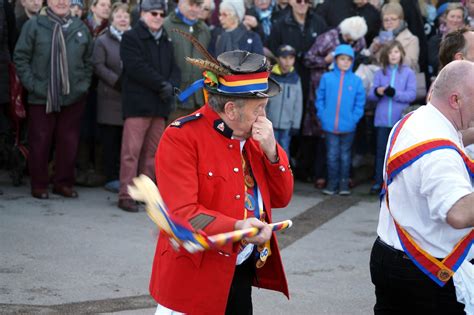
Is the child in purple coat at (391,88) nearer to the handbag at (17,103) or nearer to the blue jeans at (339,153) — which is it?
the blue jeans at (339,153)

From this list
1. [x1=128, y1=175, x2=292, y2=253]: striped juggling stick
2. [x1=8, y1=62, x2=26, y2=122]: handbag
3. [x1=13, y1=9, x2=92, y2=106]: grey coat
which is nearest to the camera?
[x1=128, y1=175, x2=292, y2=253]: striped juggling stick

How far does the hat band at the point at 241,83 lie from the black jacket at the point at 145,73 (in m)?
4.97

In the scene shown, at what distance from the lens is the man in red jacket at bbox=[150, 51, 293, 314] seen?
168 inches

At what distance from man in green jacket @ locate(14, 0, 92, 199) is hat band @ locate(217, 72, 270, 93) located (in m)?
5.40

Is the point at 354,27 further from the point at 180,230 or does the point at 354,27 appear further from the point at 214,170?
the point at 180,230

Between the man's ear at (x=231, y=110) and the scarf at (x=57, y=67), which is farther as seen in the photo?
the scarf at (x=57, y=67)

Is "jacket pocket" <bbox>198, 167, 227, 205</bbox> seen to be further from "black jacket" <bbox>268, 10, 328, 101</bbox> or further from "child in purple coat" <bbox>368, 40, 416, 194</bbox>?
"black jacket" <bbox>268, 10, 328, 101</bbox>

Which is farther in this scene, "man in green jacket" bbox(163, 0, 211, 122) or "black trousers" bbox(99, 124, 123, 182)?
"black trousers" bbox(99, 124, 123, 182)

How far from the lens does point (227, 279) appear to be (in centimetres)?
436

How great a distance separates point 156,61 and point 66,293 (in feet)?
11.0

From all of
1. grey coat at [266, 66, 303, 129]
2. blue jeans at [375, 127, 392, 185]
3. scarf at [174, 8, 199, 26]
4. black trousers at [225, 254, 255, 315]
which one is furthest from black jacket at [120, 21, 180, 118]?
black trousers at [225, 254, 255, 315]

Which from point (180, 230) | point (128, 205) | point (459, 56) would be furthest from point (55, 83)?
point (180, 230)

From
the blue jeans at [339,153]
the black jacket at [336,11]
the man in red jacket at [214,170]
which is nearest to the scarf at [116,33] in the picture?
the blue jeans at [339,153]

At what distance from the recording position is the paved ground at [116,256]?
6.59 m
